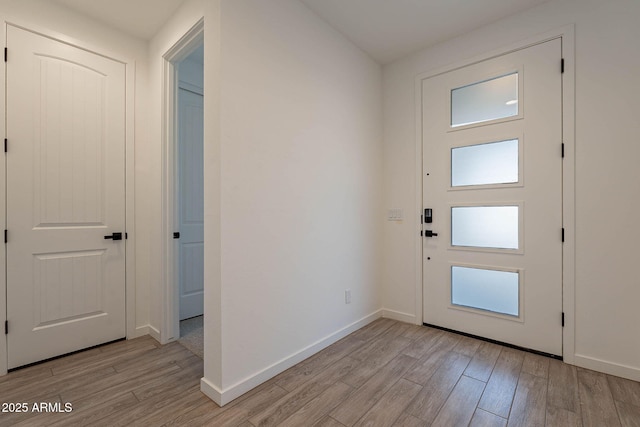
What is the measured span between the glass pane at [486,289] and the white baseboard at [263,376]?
1149mm

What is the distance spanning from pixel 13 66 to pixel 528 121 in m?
3.95

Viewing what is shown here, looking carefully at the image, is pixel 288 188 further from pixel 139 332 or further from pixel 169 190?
pixel 139 332

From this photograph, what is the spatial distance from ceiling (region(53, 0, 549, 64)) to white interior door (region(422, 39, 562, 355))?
382 millimetres

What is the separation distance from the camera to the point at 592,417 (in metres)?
1.62

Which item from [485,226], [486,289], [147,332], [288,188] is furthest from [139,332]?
[485,226]

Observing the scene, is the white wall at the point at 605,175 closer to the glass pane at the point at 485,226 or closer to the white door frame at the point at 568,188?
the white door frame at the point at 568,188

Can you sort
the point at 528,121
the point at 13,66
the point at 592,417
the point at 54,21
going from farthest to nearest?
the point at 528,121, the point at 54,21, the point at 13,66, the point at 592,417

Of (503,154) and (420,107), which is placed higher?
(420,107)

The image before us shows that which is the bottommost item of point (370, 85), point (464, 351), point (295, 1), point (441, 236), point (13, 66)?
point (464, 351)

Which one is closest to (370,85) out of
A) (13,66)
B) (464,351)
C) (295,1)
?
(295,1)

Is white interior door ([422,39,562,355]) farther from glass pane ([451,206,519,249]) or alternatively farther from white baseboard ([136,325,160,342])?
white baseboard ([136,325,160,342])

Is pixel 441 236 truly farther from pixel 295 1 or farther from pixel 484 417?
pixel 295 1

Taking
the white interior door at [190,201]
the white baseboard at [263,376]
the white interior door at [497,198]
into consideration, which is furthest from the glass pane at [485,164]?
the white interior door at [190,201]

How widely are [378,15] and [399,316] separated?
2902 millimetres
